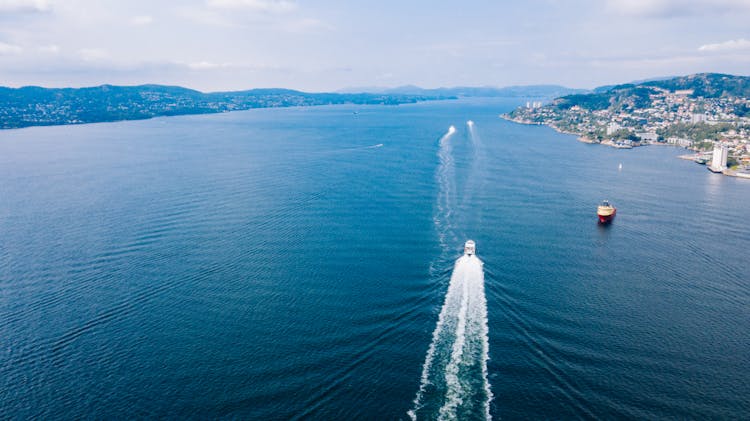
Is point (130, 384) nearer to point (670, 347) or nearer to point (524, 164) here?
point (670, 347)

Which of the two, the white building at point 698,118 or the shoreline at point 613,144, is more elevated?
the white building at point 698,118

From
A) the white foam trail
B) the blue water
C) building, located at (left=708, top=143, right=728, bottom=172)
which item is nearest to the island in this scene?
building, located at (left=708, top=143, right=728, bottom=172)

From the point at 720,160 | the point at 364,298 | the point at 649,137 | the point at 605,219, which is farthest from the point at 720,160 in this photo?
the point at 364,298

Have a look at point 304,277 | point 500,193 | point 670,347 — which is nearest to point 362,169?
point 500,193

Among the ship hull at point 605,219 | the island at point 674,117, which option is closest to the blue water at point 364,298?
the ship hull at point 605,219

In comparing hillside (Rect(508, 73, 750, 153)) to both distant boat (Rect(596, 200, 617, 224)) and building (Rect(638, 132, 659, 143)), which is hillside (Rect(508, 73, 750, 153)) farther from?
distant boat (Rect(596, 200, 617, 224))

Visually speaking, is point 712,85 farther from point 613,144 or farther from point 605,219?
point 605,219

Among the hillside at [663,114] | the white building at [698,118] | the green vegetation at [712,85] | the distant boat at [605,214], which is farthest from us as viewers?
the green vegetation at [712,85]

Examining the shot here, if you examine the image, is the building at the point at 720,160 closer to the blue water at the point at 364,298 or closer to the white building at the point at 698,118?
the blue water at the point at 364,298
